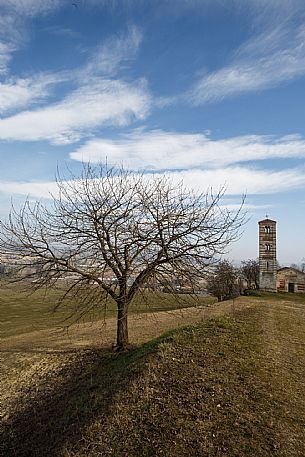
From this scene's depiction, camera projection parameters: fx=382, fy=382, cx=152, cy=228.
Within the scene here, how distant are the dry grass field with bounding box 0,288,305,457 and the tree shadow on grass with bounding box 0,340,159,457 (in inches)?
1.4

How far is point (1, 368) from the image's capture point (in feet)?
43.2

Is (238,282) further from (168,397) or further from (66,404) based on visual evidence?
(168,397)

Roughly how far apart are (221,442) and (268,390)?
84.4 inches

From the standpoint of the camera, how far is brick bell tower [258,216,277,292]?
40.0 meters

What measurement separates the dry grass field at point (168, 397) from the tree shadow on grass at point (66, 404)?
0.11 ft

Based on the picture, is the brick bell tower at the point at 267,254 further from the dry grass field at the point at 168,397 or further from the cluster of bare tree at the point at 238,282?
the dry grass field at the point at 168,397

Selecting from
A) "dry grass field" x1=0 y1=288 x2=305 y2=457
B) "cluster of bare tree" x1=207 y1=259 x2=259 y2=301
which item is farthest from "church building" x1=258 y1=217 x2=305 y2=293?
"dry grass field" x1=0 y1=288 x2=305 y2=457

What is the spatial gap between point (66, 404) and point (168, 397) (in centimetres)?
346

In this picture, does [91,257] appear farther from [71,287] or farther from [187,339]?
[187,339]

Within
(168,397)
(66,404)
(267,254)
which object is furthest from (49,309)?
(267,254)

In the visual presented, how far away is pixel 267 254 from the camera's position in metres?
40.4

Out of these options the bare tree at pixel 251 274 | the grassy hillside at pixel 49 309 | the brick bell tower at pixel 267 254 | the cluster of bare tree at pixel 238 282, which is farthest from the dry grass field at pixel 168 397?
the bare tree at pixel 251 274

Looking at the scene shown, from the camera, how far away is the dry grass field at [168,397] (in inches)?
243

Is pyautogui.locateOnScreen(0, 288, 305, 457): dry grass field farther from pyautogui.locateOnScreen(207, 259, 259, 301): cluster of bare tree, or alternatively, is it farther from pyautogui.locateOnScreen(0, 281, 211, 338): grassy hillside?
pyautogui.locateOnScreen(207, 259, 259, 301): cluster of bare tree
